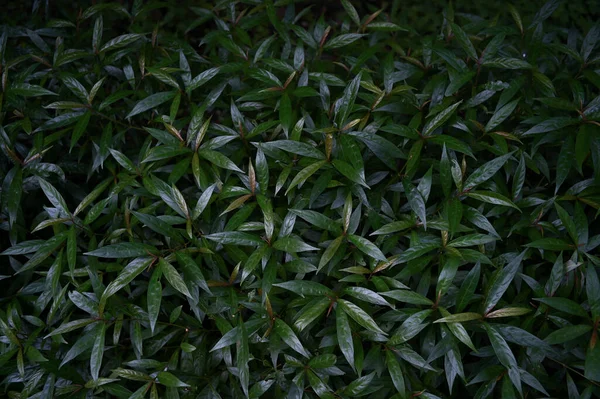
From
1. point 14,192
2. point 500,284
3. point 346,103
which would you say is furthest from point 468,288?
point 14,192

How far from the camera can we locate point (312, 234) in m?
1.71

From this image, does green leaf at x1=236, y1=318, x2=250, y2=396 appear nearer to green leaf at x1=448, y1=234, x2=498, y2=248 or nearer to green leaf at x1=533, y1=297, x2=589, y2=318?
green leaf at x1=448, y1=234, x2=498, y2=248

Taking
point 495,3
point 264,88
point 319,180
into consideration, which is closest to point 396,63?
point 264,88

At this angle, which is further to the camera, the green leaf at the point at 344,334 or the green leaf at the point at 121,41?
the green leaf at the point at 121,41

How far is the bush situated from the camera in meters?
1.55

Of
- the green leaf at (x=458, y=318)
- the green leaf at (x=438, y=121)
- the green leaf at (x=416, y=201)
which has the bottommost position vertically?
the green leaf at (x=458, y=318)

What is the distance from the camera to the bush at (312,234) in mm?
1550

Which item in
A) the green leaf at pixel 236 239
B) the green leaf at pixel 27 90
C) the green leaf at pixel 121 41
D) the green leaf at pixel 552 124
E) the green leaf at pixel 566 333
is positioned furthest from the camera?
the green leaf at pixel 121 41

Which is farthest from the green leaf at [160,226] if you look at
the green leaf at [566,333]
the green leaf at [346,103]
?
the green leaf at [566,333]

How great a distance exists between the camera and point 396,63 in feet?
6.68

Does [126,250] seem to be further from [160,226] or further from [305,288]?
[305,288]

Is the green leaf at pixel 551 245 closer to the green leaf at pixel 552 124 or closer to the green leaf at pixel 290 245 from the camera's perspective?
the green leaf at pixel 552 124

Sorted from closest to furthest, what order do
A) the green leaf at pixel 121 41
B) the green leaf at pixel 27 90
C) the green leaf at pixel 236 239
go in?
the green leaf at pixel 236 239 < the green leaf at pixel 27 90 < the green leaf at pixel 121 41

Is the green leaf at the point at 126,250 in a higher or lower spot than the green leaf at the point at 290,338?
higher
